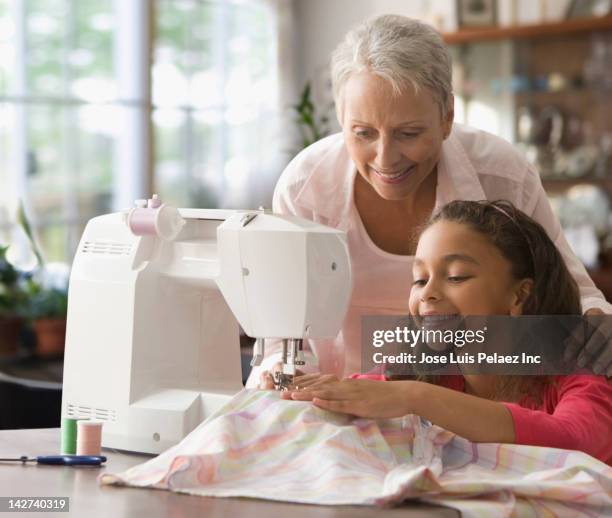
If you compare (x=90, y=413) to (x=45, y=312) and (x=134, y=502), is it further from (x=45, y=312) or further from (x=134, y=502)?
(x=45, y=312)

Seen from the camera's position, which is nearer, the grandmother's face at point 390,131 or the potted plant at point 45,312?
the grandmother's face at point 390,131

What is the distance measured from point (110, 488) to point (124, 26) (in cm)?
388

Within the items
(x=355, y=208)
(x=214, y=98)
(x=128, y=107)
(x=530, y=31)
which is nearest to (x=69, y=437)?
(x=355, y=208)

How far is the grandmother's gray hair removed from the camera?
1807mm

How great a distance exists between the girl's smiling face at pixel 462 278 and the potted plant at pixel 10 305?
2330mm

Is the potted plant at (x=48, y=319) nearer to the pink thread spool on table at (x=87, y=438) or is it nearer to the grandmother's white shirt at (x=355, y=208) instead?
the grandmother's white shirt at (x=355, y=208)

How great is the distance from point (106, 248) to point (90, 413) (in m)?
0.25

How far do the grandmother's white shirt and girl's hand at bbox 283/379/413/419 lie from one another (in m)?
0.64

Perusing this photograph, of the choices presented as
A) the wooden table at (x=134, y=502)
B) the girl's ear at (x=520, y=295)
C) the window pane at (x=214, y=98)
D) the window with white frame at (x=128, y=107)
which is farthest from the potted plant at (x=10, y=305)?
the girl's ear at (x=520, y=295)

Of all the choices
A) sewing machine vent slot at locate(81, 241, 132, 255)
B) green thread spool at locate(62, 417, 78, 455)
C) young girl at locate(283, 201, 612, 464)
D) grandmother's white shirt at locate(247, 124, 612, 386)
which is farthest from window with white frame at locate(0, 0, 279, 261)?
young girl at locate(283, 201, 612, 464)

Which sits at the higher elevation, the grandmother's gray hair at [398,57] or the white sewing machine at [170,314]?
the grandmother's gray hair at [398,57]

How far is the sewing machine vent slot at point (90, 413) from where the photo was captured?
1680 mm

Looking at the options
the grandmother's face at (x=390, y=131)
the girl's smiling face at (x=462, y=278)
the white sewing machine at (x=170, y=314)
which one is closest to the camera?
the white sewing machine at (x=170, y=314)

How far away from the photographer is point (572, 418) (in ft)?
4.95
